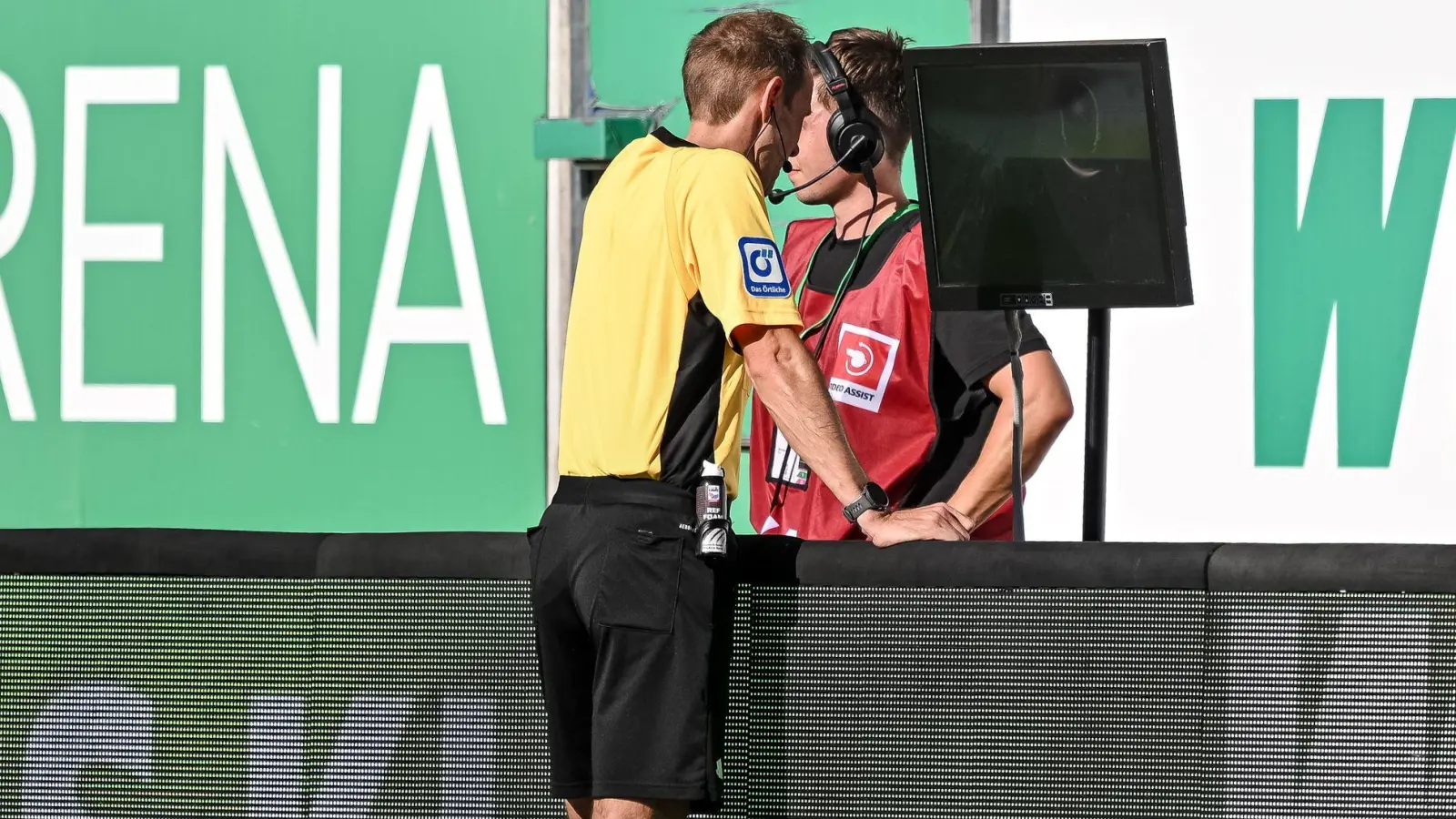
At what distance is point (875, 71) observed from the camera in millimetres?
4281

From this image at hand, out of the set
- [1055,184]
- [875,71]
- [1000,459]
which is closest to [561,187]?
[875,71]

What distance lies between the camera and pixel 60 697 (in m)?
3.45

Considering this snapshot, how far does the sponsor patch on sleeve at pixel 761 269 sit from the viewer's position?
3094mm

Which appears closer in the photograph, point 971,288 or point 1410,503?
point 971,288

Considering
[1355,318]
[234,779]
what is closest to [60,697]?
[234,779]

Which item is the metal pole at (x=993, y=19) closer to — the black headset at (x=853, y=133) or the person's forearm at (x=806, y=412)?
the black headset at (x=853, y=133)

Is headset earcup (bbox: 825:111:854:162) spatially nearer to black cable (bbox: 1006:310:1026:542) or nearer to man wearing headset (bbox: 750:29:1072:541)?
man wearing headset (bbox: 750:29:1072:541)

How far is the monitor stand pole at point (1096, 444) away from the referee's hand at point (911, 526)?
0.23m

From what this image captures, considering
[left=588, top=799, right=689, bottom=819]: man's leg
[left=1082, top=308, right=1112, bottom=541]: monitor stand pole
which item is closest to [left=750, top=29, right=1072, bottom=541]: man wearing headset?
[left=1082, top=308, right=1112, bottom=541]: monitor stand pole

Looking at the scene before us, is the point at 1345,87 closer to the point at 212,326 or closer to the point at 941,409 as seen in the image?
the point at 941,409

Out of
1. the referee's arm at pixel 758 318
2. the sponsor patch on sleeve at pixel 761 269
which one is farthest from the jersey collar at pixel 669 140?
the sponsor patch on sleeve at pixel 761 269

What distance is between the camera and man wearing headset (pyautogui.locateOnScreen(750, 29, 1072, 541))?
13.3 ft

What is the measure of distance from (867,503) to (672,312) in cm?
48

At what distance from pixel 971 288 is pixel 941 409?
2.52 ft
